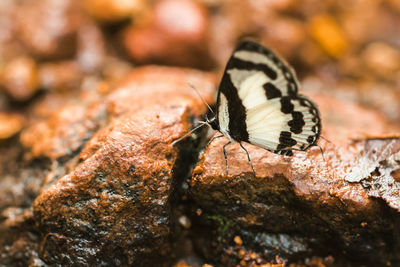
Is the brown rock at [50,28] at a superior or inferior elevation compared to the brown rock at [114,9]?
inferior

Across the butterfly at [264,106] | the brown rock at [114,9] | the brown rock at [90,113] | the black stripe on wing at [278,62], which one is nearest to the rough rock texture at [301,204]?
the butterfly at [264,106]

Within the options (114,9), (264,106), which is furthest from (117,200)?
(114,9)

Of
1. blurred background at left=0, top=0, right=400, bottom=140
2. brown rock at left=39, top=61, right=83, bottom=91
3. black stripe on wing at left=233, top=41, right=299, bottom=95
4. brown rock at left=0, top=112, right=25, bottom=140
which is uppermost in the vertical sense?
black stripe on wing at left=233, top=41, right=299, bottom=95

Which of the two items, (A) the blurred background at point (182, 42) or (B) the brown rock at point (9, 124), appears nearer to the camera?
(B) the brown rock at point (9, 124)

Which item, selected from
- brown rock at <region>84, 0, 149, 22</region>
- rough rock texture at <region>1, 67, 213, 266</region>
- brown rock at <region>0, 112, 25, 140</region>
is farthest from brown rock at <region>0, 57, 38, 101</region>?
rough rock texture at <region>1, 67, 213, 266</region>

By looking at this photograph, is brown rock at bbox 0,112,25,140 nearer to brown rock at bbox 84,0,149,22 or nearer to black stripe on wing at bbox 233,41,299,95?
brown rock at bbox 84,0,149,22

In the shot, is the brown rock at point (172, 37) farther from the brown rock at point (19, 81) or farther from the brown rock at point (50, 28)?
the brown rock at point (19, 81)

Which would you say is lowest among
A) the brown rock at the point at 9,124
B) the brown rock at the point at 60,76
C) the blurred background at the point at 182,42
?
the brown rock at the point at 9,124
